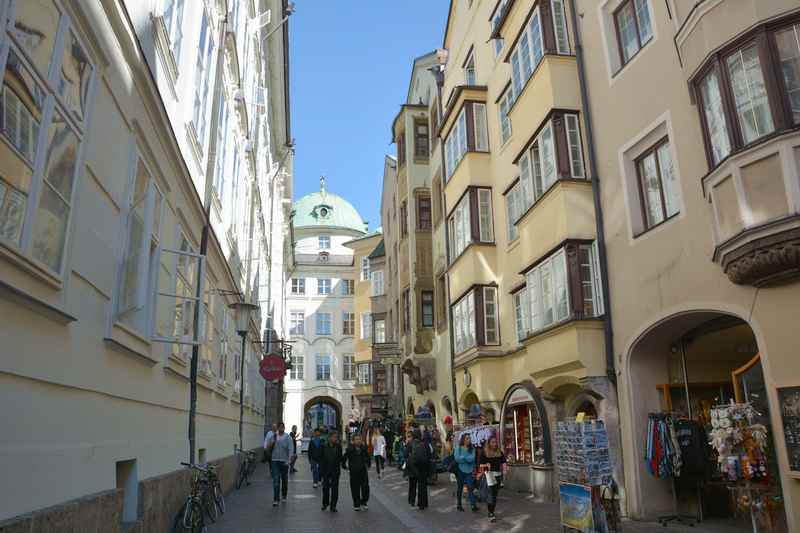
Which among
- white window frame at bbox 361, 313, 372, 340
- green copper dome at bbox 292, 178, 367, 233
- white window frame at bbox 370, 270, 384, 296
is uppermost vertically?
green copper dome at bbox 292, 178, 367, 233

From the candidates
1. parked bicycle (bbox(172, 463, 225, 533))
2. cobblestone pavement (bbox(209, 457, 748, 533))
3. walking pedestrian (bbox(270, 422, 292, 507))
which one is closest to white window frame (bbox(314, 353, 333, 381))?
cobblestone pavement (bbox(209, 457, 748, 533))

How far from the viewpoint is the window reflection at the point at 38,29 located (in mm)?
4758

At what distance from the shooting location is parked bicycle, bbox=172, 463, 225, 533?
9.66m

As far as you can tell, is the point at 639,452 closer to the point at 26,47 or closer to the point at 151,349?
the point at 151,349

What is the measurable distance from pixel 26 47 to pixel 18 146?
2.46 feet

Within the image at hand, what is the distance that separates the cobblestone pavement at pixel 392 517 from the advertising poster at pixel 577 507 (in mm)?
1435

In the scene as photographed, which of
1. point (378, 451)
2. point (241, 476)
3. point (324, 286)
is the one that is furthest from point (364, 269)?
point (241, 476)

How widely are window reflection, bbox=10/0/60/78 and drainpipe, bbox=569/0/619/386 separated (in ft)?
35.9

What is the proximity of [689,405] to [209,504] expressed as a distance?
28.9ft

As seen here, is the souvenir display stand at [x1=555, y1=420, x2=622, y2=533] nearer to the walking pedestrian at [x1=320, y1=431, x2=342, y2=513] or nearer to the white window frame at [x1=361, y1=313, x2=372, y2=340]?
the walking pedestrian at [x1=320, y1=431, x2=342, y2=513]

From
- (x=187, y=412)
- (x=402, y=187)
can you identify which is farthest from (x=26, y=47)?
(x=402, y=187)

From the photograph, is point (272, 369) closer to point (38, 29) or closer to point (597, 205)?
point (597, 205)

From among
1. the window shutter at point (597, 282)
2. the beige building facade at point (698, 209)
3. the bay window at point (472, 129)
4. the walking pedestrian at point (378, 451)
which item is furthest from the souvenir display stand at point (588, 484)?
the walking pedestrian at point (378, 451)

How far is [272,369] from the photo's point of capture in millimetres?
17984
